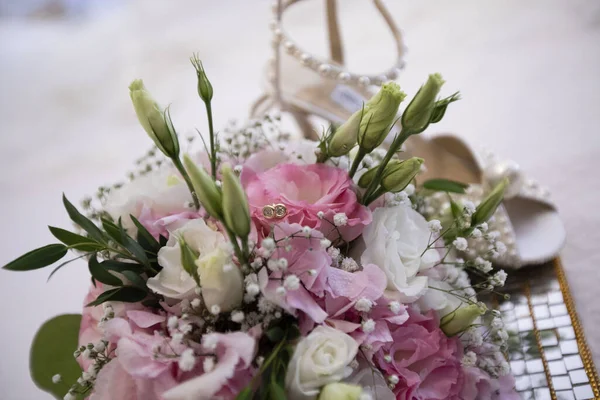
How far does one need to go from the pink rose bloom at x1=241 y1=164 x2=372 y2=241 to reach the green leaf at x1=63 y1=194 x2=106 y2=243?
0.13 m

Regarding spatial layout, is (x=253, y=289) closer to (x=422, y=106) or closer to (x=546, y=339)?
(x=422, y=106)

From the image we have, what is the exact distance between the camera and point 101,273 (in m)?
0.45

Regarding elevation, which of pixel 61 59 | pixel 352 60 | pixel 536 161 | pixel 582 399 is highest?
pixel 61 59

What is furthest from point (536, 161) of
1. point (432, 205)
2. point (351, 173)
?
point (351, 173)

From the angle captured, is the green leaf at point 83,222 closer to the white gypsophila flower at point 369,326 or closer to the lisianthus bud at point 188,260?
the lisianthus bud at point 188,260

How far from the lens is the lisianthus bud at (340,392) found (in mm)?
368

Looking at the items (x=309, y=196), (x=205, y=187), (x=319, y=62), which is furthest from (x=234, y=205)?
(x=319, y=62)

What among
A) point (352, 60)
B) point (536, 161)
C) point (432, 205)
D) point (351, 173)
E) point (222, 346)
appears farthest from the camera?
point (352, 60)

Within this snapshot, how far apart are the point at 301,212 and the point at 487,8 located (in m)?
1.21

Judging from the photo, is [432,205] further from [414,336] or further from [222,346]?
[222,346]

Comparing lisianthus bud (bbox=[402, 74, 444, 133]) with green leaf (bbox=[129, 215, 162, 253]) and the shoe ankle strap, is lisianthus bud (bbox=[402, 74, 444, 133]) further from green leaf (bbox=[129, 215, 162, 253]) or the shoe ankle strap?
the shoe ankle strap

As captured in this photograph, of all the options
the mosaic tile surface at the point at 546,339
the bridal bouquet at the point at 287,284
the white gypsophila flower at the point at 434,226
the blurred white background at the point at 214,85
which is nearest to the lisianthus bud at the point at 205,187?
the bridal bouquet at the point at 287,284

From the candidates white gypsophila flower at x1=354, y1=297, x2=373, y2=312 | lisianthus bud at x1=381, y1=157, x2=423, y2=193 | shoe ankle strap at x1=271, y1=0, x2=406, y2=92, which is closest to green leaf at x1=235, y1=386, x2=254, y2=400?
white gypsophila flower at x1=354, y1=297, x2=373, y2=312

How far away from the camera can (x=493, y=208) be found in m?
0.51
